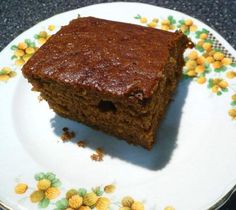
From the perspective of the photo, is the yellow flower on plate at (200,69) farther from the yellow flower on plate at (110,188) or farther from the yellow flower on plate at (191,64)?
the yellow flower on plate at (110,188)

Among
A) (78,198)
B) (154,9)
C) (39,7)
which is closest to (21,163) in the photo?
(78,198)

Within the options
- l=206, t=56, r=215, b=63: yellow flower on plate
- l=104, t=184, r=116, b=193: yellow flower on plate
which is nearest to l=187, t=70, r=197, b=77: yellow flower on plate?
l=206, t=56, r=215, b=63: yellow flower on plate

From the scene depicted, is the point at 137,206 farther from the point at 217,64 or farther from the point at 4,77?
the point at 4,77

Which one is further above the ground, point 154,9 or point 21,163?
point 154,9

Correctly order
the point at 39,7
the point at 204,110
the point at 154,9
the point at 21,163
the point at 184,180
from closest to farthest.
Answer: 1. the point at 184,180
2. the point at 21,163
3. the point at 204,110
4. the point at 154,9
5. the point at 39,7

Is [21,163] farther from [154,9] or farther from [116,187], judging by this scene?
[154,9]

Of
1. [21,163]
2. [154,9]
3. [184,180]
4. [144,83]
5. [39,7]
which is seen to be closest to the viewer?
[144,83]

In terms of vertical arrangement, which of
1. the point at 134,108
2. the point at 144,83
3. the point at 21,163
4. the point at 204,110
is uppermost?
the point at 144,83

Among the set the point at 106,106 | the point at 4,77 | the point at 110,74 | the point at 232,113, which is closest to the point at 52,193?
the point at 106,106

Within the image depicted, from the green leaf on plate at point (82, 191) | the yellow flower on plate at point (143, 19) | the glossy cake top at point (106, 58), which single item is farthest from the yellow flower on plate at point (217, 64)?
the green leaf on plate at point (82, 191)
